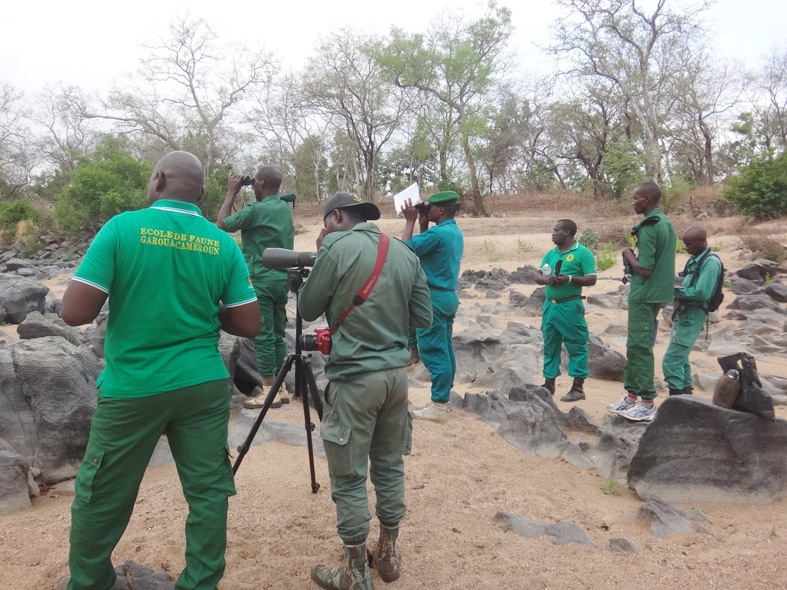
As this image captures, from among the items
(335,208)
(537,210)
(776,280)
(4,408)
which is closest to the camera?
(335,208)

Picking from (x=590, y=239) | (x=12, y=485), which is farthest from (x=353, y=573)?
(x=590, y=239)

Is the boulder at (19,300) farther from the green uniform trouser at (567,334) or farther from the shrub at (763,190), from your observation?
the shrub at (763,190)

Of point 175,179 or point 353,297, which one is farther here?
point 353,297

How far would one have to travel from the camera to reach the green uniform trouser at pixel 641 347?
4.29m

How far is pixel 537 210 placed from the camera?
2695cm

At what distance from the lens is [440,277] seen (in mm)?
4188

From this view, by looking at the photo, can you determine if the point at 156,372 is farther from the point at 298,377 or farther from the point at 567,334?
the point at 567,334

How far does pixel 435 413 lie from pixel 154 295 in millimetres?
2787

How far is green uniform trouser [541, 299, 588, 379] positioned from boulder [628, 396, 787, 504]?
63.6 inches

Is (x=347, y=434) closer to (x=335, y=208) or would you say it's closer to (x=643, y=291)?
(x=335, y=208)

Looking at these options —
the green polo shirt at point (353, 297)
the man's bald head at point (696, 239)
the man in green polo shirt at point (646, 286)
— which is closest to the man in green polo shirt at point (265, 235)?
the green polo shirt at point (353, 297)

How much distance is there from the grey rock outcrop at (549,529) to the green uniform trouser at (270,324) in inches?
90.4

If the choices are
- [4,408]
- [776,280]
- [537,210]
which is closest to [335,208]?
[4,408]

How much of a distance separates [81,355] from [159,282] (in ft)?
8.41
